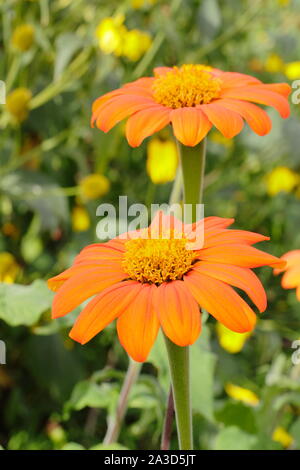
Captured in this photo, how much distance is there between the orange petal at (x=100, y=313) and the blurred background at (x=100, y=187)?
1.18ft

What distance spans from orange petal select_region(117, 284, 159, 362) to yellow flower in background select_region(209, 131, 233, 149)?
1.11 meters

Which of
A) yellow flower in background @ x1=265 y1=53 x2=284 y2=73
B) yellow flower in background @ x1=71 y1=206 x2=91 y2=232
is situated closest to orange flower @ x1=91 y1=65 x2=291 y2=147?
yellow flower in background @ x1=71 y1=206 x2=91 y2=232

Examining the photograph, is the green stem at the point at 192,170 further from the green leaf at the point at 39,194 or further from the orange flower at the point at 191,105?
the green leaf at the point at 39,194

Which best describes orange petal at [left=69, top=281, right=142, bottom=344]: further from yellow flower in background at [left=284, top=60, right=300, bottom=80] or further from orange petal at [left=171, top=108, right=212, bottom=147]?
yellow flower in background at [left=284, top=60, right=300, bottom=80]

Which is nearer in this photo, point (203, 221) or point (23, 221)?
point (203, 221)

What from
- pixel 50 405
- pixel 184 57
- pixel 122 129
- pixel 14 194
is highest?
pixel 184 57

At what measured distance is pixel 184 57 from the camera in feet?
4.22

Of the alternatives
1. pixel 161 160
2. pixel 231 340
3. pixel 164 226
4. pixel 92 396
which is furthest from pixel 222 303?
pixel 161 160

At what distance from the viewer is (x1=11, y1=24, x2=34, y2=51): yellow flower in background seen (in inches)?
41.1

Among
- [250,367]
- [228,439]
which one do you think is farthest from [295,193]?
[228,439]

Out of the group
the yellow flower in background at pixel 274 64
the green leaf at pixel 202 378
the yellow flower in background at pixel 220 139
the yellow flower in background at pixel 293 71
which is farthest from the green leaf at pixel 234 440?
the yellow flower in background at pixel 274 64

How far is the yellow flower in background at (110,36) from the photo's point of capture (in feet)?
3.58

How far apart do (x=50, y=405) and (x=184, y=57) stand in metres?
0.73

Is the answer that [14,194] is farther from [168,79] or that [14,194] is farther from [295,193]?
[295,193]
